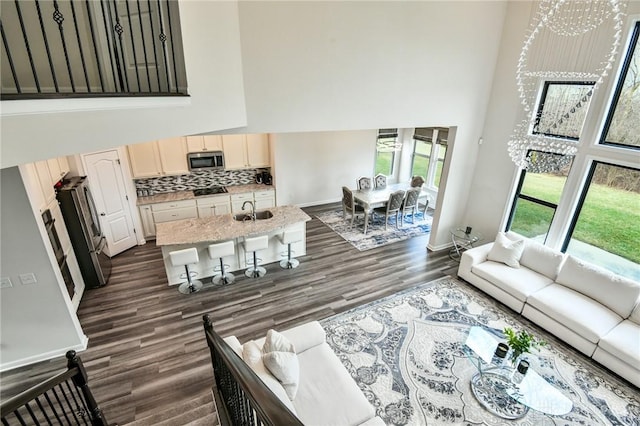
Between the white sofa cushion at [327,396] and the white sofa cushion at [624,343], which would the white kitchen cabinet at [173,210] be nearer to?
the white sofa cushion at [327,396]

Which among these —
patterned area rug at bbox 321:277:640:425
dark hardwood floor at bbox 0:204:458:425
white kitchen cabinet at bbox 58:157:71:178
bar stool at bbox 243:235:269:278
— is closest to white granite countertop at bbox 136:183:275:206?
dark hardwood floor at bbox 0:204:458:425

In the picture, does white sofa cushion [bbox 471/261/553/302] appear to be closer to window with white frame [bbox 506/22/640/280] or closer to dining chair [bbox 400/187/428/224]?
window with white frame [bbox 506/22/640/280]

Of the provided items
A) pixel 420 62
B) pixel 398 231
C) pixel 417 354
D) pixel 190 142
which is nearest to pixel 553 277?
pixel 417 354

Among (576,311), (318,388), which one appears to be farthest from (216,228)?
(576,311)

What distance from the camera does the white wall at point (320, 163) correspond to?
8539 mm

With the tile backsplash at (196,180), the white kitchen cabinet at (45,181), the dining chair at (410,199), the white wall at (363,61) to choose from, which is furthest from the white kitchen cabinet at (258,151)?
the white kitchen cabinet at (45,181)

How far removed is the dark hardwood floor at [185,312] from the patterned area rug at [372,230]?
0.27m

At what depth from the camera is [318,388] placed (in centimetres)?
303

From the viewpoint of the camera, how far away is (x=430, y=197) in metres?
9.30

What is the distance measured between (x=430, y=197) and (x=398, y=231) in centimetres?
220

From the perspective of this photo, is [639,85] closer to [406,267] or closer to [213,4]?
[406,267]

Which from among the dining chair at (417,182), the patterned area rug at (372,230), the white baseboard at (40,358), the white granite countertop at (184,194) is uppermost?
the dining chair at (417,182)

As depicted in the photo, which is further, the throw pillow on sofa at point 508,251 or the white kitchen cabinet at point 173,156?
the white kitchen cabinet at point 173,156

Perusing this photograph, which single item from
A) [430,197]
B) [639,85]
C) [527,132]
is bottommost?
[430,197]
